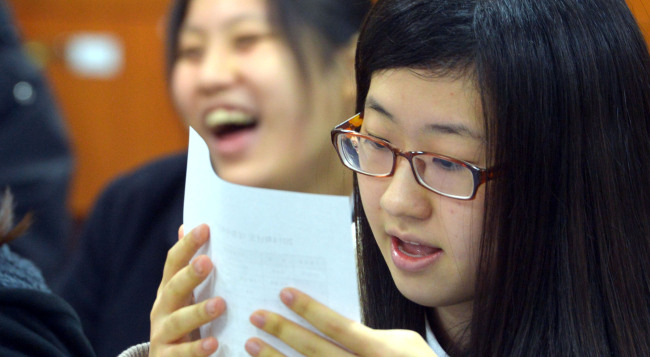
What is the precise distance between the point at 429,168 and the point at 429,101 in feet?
0.28

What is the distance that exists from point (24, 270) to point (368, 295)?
54cm

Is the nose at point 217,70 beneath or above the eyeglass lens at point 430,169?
above

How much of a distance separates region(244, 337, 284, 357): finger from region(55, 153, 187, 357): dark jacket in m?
0.72

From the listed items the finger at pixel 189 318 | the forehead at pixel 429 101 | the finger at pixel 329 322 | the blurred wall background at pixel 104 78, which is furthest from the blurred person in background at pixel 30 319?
the blurred wall background at pixel 104 78

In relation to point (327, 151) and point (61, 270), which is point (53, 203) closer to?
point (61, 270)

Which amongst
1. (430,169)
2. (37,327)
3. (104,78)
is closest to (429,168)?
(430,169)

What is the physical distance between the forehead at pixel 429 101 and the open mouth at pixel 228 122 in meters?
0.90

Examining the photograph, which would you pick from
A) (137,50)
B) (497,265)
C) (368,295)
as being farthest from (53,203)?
(137,50)

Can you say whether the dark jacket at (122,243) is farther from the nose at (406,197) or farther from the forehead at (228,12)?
the nose at (406,197)

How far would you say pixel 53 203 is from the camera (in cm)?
229

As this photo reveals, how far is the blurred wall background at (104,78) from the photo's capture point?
4215mm

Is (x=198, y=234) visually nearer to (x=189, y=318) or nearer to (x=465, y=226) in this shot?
(x=189, y=318)

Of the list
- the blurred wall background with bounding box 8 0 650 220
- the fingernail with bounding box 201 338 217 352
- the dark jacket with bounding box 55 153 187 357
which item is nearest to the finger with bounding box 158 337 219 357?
the fingernail with bounding box 201 338 217 352

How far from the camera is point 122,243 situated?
1.92 metres
